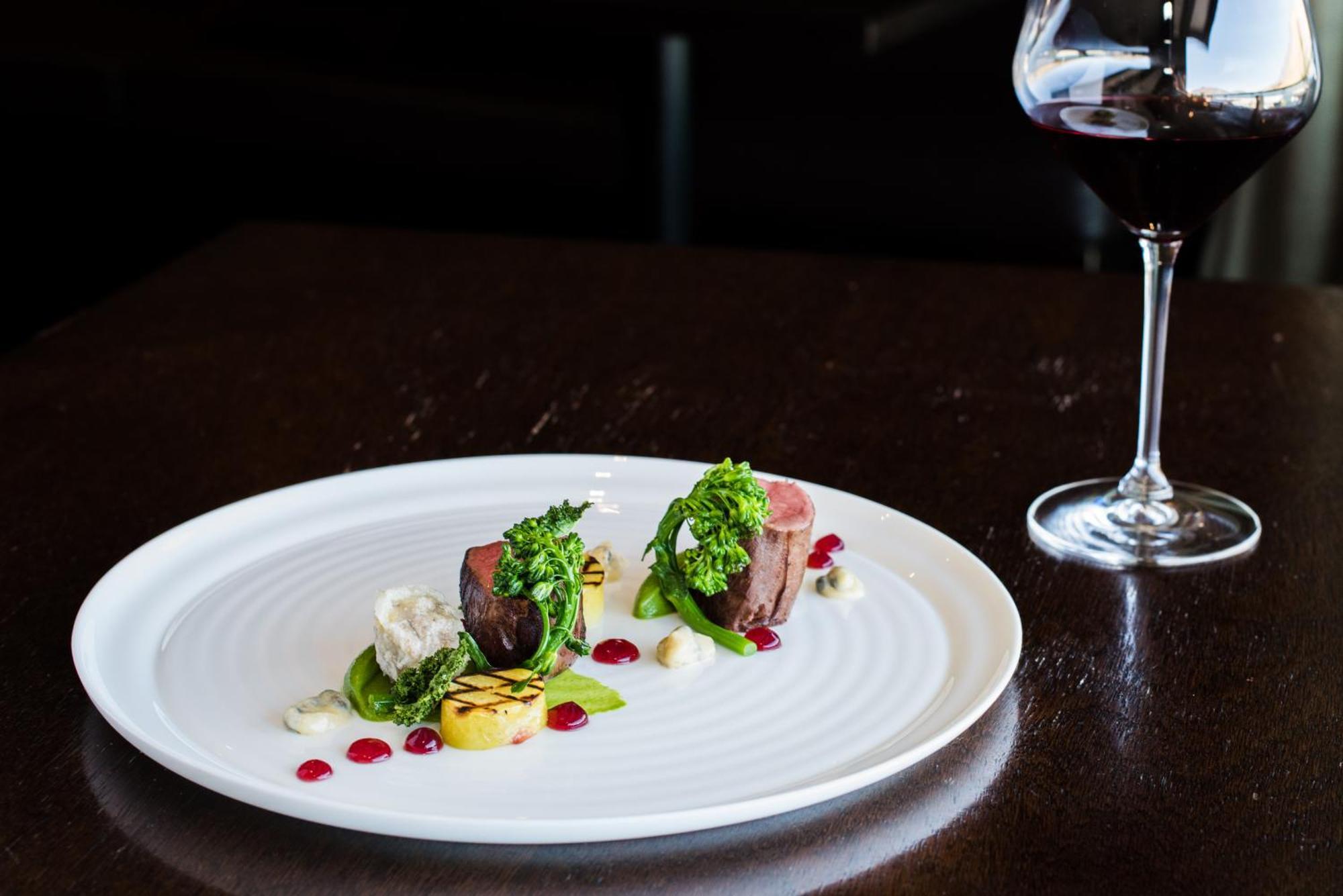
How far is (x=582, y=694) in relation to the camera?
696mm

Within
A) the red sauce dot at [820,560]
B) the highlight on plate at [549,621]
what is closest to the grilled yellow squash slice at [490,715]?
the highlight on plate at [549,621]

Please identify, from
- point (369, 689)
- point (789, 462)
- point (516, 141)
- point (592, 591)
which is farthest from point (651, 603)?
point (516, 141)

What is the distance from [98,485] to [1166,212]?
694mm

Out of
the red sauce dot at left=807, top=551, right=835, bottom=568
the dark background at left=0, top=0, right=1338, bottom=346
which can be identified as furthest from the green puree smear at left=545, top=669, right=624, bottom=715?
the dark background at left=0, top=0, right=1338, bottom=346

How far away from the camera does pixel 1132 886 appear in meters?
0.59

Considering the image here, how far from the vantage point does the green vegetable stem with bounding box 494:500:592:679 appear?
2.23 feet

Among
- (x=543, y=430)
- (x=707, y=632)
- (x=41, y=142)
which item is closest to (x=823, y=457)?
(x=543, y=430)

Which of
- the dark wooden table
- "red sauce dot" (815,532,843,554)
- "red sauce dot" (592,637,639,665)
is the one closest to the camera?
the dark wooden table

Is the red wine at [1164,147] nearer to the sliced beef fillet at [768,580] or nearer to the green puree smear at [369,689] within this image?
the sliced beef fillet at [768,580]

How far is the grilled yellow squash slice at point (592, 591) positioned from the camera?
0.77m

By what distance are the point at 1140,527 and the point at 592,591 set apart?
1.14 feet

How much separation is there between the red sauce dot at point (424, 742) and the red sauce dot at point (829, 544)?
0.88 ft

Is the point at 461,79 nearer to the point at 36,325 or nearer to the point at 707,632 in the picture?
the point at 36,325

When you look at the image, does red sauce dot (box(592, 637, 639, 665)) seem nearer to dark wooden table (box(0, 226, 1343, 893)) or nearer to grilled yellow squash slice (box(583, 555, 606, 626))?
grilled yellow squash slice (box(583, 555, 606, 626))
